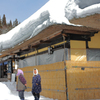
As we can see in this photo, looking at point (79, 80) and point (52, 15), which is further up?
point (52, 15)

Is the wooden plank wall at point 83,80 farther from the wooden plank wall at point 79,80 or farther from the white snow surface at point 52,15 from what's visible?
the white snow surface at point 52,15

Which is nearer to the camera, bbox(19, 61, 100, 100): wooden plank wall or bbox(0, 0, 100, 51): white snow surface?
bbox(0, 0, 100, 51): white snow surface

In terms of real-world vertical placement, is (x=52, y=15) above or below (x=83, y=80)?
above

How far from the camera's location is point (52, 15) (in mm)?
6047

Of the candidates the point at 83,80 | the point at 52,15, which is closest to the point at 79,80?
the point at 83,80

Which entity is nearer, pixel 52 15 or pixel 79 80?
pixel 52 15

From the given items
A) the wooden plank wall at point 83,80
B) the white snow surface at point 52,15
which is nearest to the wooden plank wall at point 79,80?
the wooden plank wall at point 83,80

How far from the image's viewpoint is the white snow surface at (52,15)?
390 centimetres

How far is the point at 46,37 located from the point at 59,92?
8.66 feet

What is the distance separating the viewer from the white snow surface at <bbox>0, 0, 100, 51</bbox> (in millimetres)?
3904

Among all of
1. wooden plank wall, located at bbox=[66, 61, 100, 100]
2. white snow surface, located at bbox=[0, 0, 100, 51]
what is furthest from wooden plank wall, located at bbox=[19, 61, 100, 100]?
white snow surface, located at bbox=[0, 0, 100, 51]

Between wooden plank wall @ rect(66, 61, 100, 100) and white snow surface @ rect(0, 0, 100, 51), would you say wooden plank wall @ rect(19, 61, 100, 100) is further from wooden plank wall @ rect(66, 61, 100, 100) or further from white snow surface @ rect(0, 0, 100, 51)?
white snow surface @ rect(0, 0, 100, 51)

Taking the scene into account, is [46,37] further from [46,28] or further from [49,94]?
[49,94]

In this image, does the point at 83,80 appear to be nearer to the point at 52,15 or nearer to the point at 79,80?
the point at 79,80
